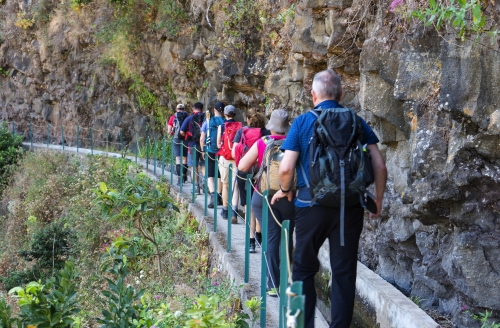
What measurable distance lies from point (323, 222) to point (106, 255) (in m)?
3.97

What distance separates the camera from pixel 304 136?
4504 mm

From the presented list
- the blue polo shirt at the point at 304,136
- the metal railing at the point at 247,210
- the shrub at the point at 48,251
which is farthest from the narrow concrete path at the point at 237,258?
the shrub at the point at 48,251

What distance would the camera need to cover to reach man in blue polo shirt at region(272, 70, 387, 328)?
4496 mm

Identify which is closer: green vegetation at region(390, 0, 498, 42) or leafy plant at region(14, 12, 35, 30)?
green vegetation at region(390, 0, 498, 42)

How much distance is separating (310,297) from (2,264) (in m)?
11.4

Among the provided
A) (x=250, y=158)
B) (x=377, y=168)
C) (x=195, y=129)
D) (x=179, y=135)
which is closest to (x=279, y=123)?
(x=250, y=158)

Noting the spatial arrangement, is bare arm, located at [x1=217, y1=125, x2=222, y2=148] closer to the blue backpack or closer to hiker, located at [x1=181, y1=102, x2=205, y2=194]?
the blue backpack

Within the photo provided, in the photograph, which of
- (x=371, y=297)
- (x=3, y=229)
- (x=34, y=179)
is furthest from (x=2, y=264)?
(x=371, y=297)

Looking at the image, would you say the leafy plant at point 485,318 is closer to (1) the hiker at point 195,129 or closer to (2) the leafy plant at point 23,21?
(1) the hiker at point 195,129

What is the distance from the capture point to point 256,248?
8.15m

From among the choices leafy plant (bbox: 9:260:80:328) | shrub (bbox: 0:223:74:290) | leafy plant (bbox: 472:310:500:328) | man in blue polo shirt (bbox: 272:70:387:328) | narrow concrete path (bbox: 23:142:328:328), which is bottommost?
shrub (bbox: 0:223:74:290)

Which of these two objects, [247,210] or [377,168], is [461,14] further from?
[247,210]

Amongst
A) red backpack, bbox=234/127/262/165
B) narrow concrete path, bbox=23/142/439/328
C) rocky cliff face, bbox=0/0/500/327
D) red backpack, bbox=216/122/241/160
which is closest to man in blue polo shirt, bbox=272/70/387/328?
narrow concrete path, bbox=23/142/439/328

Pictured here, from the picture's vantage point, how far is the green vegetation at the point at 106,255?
187 inches
